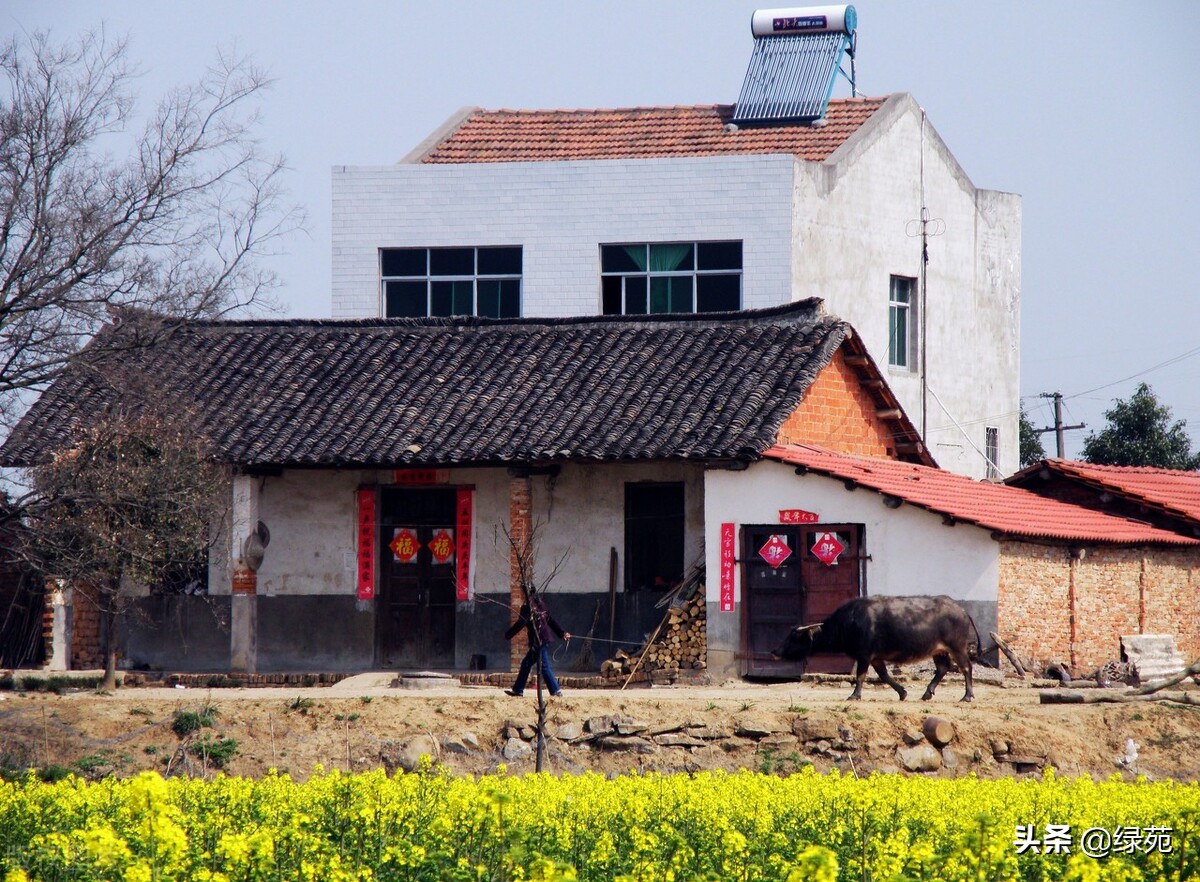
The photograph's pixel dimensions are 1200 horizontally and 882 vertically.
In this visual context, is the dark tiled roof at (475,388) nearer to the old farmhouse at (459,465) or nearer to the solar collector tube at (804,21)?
the old farmhouse at (459,465)

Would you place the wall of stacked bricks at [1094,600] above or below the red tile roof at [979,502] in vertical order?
below

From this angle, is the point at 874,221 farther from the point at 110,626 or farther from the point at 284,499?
the point at 110,626

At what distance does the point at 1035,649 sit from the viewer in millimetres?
21156

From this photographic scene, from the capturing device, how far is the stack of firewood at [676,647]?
21500mm

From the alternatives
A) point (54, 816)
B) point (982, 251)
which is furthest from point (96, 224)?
point (982, 251)

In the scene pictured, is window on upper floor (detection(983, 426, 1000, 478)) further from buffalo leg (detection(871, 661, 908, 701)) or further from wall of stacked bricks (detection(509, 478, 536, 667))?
buffalo leg (detection(871, 661, 908, 701))

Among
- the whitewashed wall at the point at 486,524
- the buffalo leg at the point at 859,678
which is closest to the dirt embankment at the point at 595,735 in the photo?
the buffalo leg at the point at 859,678

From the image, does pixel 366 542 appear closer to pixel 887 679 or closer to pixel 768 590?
pixel 768 590

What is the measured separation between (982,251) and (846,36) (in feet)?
17.3

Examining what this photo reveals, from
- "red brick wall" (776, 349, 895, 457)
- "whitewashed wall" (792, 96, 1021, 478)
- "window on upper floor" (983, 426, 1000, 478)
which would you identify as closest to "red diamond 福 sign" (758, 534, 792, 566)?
"red brick wall" (776, 349, 895, 457)

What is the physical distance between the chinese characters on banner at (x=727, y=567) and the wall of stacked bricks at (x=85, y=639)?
360 inches

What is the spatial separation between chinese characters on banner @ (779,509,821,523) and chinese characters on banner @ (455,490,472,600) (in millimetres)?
4852

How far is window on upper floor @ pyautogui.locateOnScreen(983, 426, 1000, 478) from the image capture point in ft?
106

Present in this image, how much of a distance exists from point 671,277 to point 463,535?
24.6 ft
